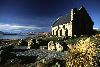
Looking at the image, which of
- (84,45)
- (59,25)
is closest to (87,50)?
(84,45)

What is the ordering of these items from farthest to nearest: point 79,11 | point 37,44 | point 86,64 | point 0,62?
point 79,11 < point 37,44 < point 0,62 < point 86,64

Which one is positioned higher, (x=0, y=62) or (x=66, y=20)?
(x=66, y=20)

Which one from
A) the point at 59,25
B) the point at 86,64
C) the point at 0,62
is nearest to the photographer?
the point at 86,64

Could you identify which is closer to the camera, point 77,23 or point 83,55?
point 83,55

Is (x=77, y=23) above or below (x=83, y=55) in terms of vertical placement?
above

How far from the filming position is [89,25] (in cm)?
8850

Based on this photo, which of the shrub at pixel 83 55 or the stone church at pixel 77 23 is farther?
the stone church at pixel 77 23

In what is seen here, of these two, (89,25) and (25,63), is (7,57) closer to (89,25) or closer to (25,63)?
(25,63)

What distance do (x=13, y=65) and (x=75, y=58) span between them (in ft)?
37.7

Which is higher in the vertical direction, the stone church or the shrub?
the stone church

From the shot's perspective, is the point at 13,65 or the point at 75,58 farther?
the point at 13,65

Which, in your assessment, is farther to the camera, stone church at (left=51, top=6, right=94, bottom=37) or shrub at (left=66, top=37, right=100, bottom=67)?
stone church at (left=51, top=6, right=94, bottom=37)

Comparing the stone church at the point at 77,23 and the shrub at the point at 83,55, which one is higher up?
the stone church at the point at 77,23

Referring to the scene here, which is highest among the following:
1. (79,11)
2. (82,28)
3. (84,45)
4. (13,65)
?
(79,11)
